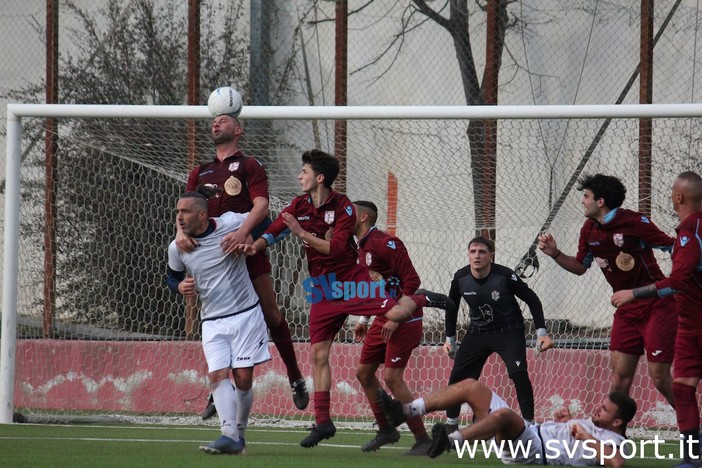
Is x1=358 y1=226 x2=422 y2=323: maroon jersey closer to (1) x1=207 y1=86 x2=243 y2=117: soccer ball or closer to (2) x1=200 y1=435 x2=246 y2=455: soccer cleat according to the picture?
(1) x1=207 y1=86 x2=243 y2=117: soccer ball

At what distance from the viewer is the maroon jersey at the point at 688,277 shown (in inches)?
283

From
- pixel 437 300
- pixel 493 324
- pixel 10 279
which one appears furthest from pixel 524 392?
pixel 10 279

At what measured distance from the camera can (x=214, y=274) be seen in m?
7.89

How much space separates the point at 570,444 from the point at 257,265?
2802 mm

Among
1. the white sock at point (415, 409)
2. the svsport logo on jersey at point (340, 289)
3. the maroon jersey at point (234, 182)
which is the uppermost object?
the maroon jersey at point (234, 182)

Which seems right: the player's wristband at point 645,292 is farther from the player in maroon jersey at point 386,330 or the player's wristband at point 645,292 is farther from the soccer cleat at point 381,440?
the soccer cleat at point 381,440

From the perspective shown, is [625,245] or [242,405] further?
[625,245]

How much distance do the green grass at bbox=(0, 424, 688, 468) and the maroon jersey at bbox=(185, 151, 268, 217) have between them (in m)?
1.81

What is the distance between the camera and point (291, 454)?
806 cm

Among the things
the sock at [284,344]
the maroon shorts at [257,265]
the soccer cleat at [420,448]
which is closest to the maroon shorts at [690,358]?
the soccer cleat at [420,448]

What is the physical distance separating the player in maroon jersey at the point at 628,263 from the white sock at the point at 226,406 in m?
2.94

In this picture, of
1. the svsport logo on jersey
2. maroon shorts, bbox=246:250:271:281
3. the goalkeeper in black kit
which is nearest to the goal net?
the goalkeeper in black kit

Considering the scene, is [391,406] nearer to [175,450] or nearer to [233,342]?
[233,342]

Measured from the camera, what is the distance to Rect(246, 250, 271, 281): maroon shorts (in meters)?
8.78
